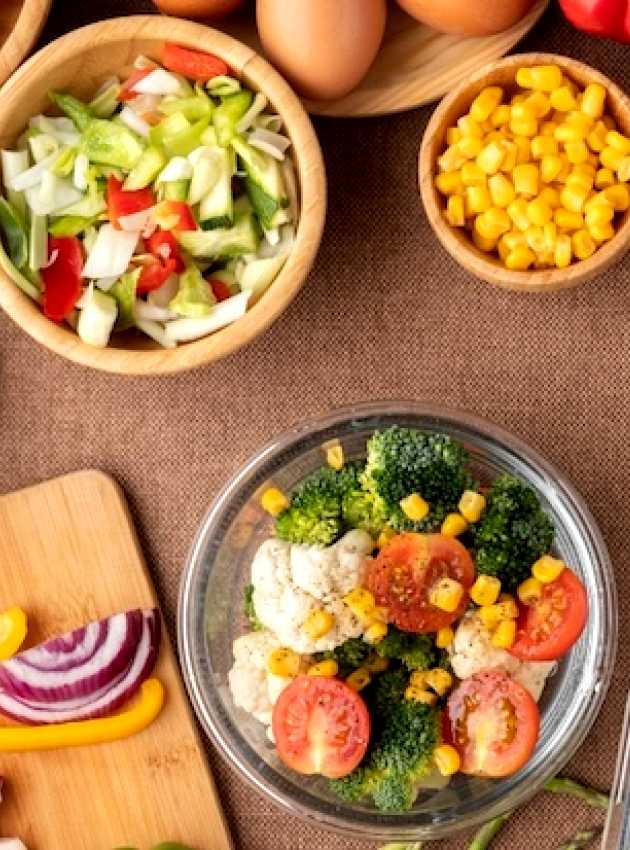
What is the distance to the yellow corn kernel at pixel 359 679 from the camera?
1.99 meters

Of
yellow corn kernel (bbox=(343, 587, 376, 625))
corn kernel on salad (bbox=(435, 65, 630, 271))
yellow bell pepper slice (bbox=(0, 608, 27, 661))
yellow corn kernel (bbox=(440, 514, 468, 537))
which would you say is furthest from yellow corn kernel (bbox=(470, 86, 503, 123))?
yellow bell pepper slice (bbox=(0, 608, 27, 661))

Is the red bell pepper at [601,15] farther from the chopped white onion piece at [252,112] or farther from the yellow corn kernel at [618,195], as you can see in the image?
the chopped white onion piece at [252,112]

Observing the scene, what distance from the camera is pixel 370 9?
6.42 ft

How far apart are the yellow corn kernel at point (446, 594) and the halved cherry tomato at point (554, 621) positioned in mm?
110

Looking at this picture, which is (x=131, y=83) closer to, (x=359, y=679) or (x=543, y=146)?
(x=543, y=146)

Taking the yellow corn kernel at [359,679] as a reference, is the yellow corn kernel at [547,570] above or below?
above

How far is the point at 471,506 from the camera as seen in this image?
1940 mm

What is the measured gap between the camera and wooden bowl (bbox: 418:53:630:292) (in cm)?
197

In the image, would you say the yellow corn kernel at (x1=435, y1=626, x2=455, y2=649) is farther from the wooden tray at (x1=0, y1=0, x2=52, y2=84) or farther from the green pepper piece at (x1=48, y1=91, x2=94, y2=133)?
the wooden tray at (x1=0, y1=0, x2=52, y2=84)

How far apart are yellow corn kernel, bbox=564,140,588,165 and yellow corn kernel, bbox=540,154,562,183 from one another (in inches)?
0.7

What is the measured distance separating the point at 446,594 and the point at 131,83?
0.84 m

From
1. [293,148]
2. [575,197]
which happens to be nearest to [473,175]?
[575,197]

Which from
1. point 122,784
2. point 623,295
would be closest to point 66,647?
point 122,784

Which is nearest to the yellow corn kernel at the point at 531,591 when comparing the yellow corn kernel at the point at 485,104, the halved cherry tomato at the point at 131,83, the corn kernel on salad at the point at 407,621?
the corn kernel on salad at the point at 407,621
